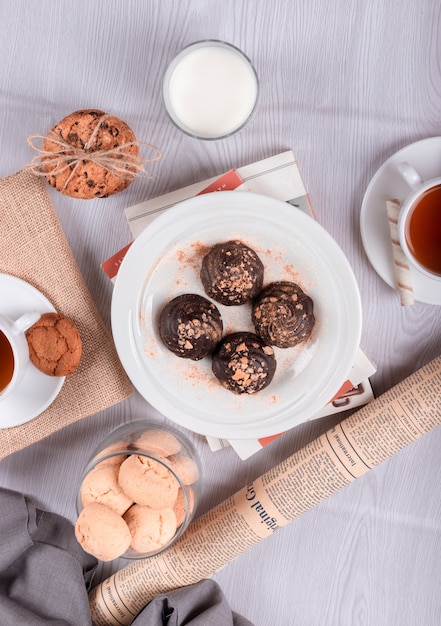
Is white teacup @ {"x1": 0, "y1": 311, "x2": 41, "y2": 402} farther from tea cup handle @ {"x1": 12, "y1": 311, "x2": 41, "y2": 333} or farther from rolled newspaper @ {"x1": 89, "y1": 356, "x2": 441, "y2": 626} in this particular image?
rolled newspaper @ {"x1": 89, "y1": 356, "x2": 441, "y2": 626}

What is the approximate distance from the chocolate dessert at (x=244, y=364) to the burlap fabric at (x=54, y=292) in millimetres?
192

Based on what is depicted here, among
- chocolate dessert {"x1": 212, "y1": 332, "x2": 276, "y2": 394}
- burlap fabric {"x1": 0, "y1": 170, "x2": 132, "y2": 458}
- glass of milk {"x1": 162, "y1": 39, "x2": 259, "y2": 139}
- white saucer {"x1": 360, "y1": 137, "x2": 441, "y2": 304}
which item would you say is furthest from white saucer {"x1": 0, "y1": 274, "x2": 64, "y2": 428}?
white saucer {"x1": 360, "y1": 137, "x2": 441, "y2": 304}

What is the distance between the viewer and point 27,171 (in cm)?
95

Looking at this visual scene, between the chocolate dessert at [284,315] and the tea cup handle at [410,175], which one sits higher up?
the tea cup handle at [410,175]

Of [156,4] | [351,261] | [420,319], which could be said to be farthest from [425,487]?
[156,4]

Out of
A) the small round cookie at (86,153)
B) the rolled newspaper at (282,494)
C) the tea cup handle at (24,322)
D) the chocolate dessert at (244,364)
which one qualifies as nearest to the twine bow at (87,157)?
the small round cookie at (86,153)

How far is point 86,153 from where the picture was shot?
86 cm

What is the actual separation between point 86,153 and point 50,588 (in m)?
0.79

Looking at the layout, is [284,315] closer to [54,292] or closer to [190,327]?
[190,327]

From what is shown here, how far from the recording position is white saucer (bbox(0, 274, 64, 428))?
96cm

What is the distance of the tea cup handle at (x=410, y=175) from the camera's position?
0.86m

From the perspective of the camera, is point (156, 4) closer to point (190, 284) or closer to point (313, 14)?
point (313, 14)

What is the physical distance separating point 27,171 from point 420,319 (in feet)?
2.39

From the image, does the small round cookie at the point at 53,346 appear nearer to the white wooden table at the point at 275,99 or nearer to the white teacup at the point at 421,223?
the white wooden table at the point at 275,99
